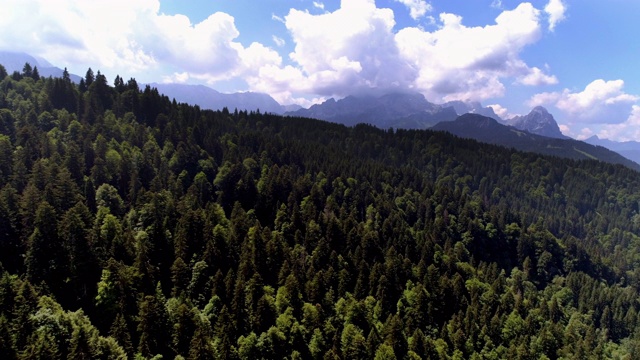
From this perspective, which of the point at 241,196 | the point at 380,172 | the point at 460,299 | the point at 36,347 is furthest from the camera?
the point at 380,172

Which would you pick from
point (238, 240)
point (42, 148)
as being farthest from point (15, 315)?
point (42, 148)

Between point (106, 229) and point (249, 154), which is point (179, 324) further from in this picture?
point (249, 154)

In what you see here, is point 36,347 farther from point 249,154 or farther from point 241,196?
point 249,154

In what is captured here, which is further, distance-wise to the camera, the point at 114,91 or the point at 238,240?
the point at 114,91

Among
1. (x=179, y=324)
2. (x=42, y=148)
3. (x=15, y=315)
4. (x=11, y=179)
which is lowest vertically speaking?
(x=179, y=324)

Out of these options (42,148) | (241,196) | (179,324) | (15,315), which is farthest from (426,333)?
(42,148)

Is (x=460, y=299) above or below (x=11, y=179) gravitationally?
below

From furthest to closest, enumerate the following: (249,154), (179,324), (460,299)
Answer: (249,154) → (460,299) → (179,324)
